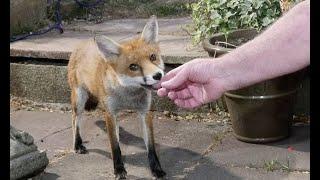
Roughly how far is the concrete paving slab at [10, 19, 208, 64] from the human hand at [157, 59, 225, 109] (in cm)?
282

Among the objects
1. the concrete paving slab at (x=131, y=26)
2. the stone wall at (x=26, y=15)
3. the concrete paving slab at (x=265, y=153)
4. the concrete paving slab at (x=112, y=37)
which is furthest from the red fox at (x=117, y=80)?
the stone wall at (x=26, y=15)

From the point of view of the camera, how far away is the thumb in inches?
108

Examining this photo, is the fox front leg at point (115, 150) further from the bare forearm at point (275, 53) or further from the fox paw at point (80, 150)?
the bare forearm at point (275, 53)

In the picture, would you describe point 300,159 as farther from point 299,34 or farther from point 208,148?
point 299,34

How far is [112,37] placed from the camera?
7.05 metres

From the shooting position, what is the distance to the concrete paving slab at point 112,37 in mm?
5985

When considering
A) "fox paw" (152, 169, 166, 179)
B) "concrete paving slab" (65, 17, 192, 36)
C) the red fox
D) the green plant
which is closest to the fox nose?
the red fox

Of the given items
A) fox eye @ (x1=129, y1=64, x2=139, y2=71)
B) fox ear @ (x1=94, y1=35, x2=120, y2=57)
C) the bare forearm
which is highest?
the bare forearm

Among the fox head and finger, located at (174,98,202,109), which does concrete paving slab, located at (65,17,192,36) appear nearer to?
the fox head

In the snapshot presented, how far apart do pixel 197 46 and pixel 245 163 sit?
1.80 meters

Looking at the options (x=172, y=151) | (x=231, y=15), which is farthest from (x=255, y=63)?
(x=231, y=15)

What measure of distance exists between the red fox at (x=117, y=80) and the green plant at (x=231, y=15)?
1207 millimetres
